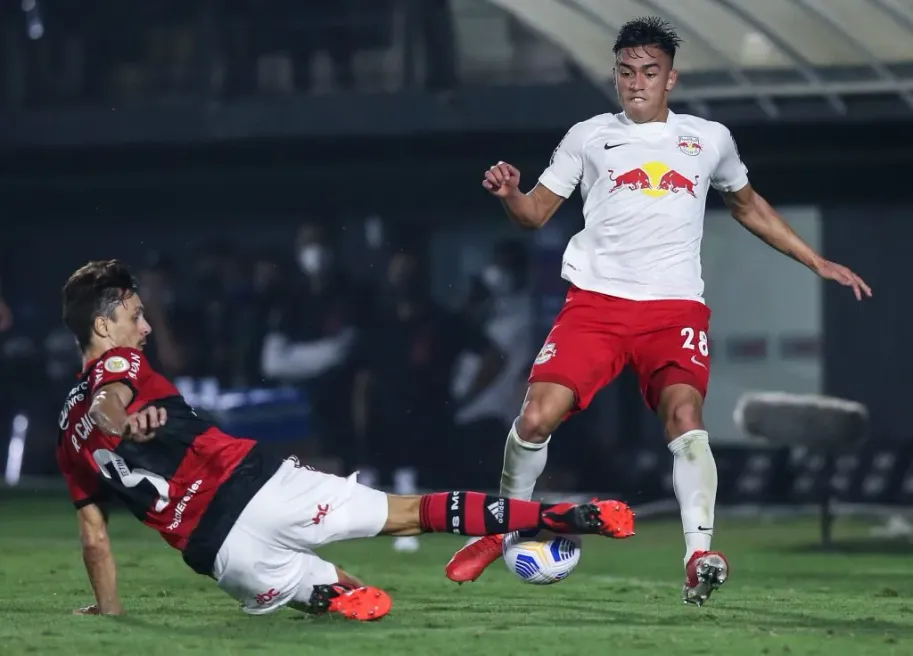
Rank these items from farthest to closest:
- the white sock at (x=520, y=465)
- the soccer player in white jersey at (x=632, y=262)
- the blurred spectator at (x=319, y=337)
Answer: the blurred spectator at (x=319, y=337) < the white sock at (x=520, y=465) < the soccer player in white jersey at (x=632, y=262)

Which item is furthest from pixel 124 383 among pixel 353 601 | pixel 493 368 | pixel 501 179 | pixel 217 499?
pixel 493 368

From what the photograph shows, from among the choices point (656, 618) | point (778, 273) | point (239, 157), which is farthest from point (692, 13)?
point (656, 618)

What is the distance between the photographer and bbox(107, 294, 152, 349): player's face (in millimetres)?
6377

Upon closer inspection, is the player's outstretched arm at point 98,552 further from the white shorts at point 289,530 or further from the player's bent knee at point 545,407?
the player's bent knee at point 545,407

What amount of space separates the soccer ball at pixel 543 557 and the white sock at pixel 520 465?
0.75ft

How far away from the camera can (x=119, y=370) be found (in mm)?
6207

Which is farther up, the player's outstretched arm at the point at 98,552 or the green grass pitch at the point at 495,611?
the player's outstretched arm at the point at 98,552

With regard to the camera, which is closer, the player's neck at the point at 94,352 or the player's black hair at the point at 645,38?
the player's neck at the point at 94,352

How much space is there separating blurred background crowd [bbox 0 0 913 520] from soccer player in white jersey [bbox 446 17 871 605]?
5611 millimetres

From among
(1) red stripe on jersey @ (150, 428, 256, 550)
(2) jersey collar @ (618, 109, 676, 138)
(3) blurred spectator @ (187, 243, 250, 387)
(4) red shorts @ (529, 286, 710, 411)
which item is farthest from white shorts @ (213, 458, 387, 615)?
(3) blurred spectator @ (187, 243, 250, 387)

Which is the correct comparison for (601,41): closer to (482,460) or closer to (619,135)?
(482,460)

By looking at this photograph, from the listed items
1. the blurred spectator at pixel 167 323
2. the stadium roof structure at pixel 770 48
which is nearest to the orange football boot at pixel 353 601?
the stadium roof structure at pixel 770 48

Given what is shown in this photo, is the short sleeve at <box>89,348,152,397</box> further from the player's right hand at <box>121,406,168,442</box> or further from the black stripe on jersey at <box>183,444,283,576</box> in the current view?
the black stripe on jersey at <box>183,444,283,576</box>

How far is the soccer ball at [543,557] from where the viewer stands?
679 centimetres
